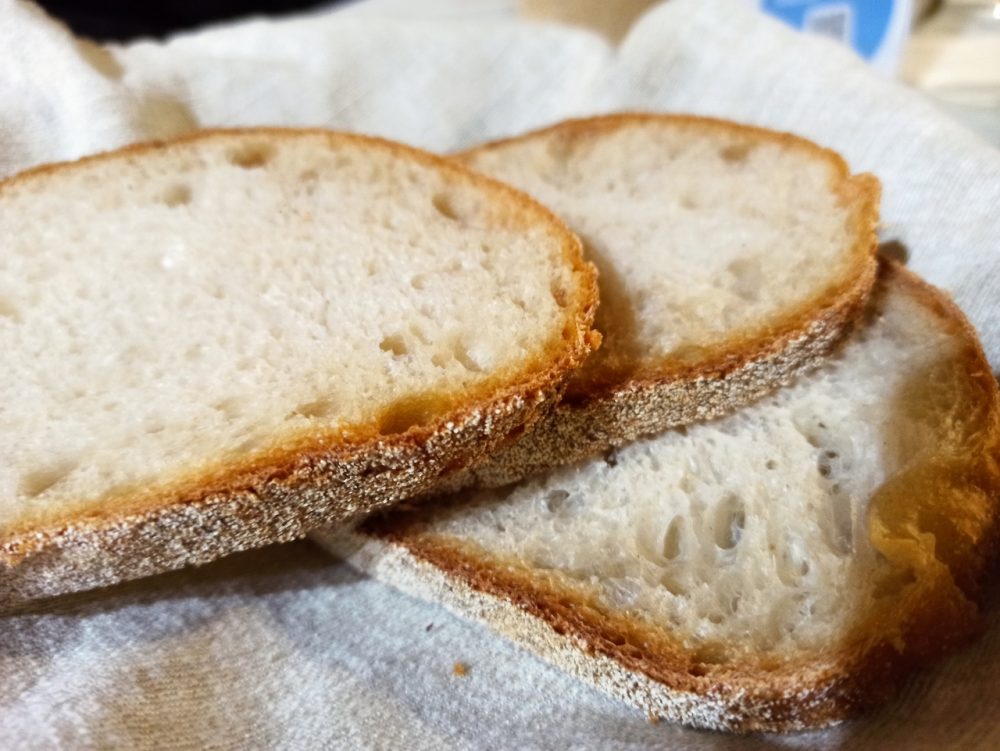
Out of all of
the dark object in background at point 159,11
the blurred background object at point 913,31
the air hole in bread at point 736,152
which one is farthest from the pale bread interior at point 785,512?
the dark object in background at point 159,11

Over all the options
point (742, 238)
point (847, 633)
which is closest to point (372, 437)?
point (847, 633)

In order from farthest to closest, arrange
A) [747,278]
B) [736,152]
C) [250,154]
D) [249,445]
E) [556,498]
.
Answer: [736,152] → [250,154] → [747,278] → [556,498] → [249,445]

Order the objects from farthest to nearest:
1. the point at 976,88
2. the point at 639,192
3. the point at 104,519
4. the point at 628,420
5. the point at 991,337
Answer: the point at 976,88 → the point at 639,192 → the point at 991,337 → the point at 628,420 → the point at 104,519

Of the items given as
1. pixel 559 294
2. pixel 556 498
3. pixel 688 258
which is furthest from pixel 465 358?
pixel 688 258

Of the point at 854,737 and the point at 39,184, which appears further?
the point at 39,184

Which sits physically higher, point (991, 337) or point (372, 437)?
point (991, 337)

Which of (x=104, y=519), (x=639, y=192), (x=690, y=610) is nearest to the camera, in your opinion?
(x=104, y=519)

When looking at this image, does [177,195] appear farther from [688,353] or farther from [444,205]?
[688,353]

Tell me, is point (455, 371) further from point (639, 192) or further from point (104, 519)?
point (639, 192)
